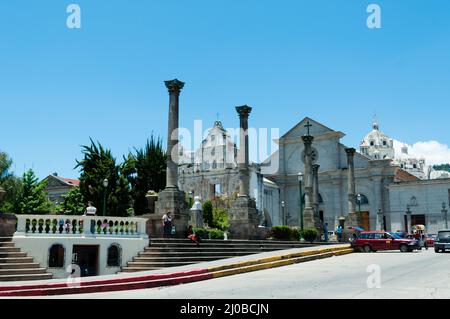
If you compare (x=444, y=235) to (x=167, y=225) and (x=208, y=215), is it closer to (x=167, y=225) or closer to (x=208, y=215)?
(x=167, y=225)

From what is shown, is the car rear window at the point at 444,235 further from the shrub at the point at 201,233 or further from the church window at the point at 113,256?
the church window at the point at 113,256

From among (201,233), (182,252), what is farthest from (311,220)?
(182,252)

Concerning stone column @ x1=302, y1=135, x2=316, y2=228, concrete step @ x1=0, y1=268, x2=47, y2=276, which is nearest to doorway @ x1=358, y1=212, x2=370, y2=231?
stone column @ x1=302, y1=135, x2=316, y2=228

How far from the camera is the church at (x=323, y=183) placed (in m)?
61.5

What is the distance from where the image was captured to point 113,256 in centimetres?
1925

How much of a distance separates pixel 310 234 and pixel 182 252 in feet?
49.8

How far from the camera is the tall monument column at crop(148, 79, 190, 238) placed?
23.5 meters

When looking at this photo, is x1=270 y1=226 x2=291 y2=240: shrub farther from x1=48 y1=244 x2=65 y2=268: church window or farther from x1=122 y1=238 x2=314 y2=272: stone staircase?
x1=48 y1=244 x2=65 y2=268: church window

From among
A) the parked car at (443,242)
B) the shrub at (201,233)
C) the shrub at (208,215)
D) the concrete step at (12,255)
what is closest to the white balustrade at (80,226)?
the concrete step at (12,255)

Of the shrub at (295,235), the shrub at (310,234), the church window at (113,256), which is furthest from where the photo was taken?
the shrub at (310,234)

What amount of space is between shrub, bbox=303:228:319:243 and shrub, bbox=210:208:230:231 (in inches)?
664

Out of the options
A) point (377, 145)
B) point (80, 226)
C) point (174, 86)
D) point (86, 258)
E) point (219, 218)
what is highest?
point (377, 145)

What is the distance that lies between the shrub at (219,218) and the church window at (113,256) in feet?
101

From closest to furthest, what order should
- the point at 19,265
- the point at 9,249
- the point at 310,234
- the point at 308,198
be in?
the point at 19,265 → the point at 9,249 → the point at 310,234 → the point at 308,198
